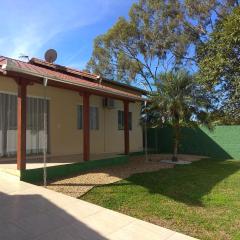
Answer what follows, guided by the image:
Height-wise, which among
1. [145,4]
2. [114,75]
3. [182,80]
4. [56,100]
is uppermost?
[145,4]

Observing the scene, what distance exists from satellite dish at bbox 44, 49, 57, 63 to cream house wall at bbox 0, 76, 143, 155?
2.55 m

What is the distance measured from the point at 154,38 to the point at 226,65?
12.8 meters

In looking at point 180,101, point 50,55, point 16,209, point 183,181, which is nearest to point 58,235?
point 16,209

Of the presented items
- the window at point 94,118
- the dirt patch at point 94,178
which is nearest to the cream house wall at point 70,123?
the window at point 94,118

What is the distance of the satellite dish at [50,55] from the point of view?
50.3 feet

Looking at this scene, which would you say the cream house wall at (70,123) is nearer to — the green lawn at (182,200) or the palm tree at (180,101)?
the palm tree at (180,101)

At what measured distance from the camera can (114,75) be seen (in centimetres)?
3027

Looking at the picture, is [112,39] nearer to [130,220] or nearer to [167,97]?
[167,97]

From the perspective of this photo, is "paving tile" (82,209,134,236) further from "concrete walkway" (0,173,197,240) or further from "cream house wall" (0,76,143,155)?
"cream house wall" (0,76,143,155)

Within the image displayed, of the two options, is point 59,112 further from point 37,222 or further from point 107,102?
point 37,222

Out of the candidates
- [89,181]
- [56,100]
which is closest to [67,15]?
[56,100]

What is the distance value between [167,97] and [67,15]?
589cm

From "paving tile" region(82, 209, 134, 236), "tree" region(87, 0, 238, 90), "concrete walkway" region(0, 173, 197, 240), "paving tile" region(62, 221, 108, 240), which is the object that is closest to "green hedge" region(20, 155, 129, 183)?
"concrete walkway" region(0, 173, 197, 240)

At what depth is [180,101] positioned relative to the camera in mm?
13641
